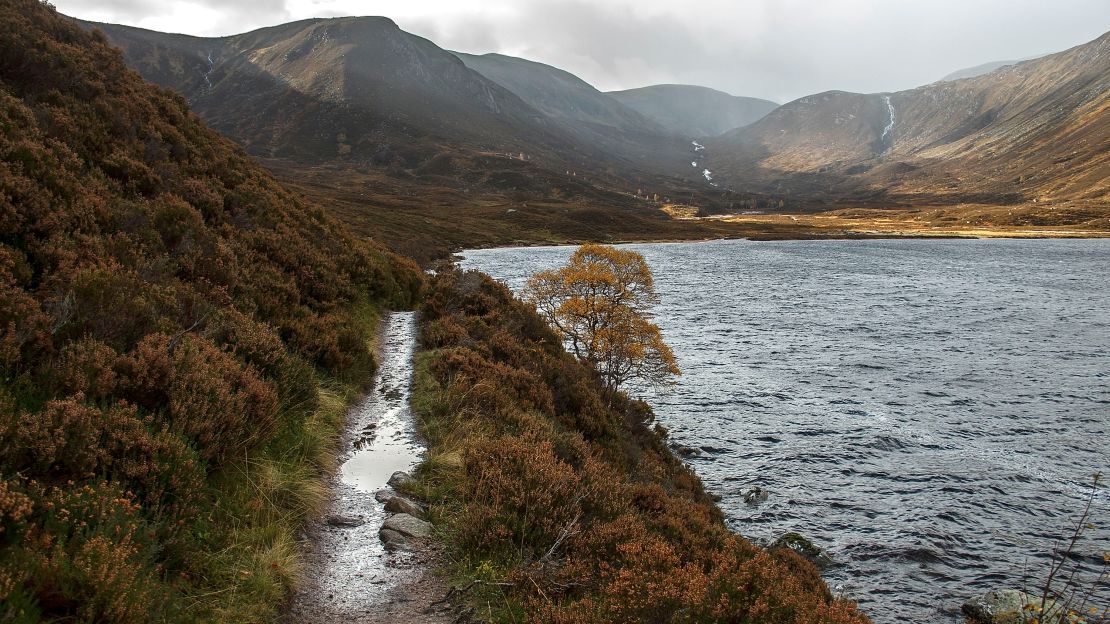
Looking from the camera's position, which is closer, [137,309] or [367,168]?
[137,309]

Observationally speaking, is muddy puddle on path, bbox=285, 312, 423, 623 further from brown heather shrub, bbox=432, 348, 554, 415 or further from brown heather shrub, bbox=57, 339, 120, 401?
brown heather shrub, bbox=57, 339, 120, 401

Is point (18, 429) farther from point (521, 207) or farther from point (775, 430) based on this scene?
point (521, 207)

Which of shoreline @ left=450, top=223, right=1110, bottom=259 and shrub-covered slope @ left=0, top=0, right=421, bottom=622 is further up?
shoreline @ left=450, top=223, right=1110, bottom=259

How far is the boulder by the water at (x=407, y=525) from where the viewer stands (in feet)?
24.2

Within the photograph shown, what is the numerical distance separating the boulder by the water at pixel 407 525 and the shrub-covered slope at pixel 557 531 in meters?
0.24

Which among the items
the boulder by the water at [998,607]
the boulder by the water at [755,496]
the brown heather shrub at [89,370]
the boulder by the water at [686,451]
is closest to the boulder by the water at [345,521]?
the brown heather shrub at [89,370]

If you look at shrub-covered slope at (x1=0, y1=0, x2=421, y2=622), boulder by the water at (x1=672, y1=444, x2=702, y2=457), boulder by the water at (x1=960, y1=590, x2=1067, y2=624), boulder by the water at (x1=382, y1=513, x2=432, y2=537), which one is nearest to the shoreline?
boulder by the water at (x1=672, y1=444, x2=702, y2=457)

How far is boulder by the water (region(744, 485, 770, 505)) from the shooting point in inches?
809

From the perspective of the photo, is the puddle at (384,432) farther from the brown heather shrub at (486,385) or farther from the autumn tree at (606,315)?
the autumn tree at (606,315)

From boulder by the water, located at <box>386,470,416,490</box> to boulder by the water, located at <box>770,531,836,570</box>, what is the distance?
40.6ft

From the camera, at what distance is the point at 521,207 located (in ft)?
482

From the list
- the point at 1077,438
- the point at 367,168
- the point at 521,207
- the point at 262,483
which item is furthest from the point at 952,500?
the point at 367,168

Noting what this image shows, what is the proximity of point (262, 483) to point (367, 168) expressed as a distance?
199903mm

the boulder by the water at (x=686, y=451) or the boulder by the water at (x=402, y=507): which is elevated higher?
the boulder by the water at (x=402, y=507)
